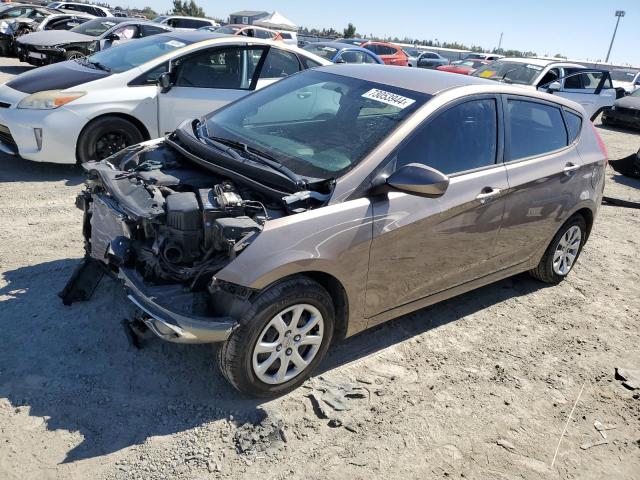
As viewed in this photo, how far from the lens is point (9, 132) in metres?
6.14

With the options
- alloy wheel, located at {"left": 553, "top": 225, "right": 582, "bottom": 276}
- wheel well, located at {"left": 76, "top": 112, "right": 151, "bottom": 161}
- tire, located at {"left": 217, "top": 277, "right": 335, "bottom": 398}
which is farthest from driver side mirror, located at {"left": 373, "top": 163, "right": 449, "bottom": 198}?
wheel well, located at {"left": 76, "top": 112, "right": 151, "bottom": 161}

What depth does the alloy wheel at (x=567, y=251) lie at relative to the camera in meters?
4.89

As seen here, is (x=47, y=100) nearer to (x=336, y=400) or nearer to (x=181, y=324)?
(x=181, y=324)

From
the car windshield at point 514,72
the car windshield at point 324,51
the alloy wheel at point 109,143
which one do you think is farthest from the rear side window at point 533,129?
the car windshield at point 324,51

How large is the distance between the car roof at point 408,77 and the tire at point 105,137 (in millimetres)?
3082

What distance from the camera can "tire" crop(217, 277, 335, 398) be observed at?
9.48 feet

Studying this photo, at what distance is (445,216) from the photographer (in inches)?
141

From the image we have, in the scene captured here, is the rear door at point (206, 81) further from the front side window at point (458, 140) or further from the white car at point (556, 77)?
the white car at point (556, 77)

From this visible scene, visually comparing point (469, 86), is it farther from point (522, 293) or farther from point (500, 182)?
point (522, 293)

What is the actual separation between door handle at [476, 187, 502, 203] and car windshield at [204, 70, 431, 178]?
0.75 m

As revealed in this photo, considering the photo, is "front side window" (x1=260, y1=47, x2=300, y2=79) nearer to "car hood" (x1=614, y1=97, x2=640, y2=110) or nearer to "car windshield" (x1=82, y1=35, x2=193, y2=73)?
"car windshield" (x1=82, y1=35, x2=193, y2=73)

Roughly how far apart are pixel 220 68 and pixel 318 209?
180 inches

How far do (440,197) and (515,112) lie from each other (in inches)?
45.8

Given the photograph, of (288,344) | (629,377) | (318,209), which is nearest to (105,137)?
(318,209)
